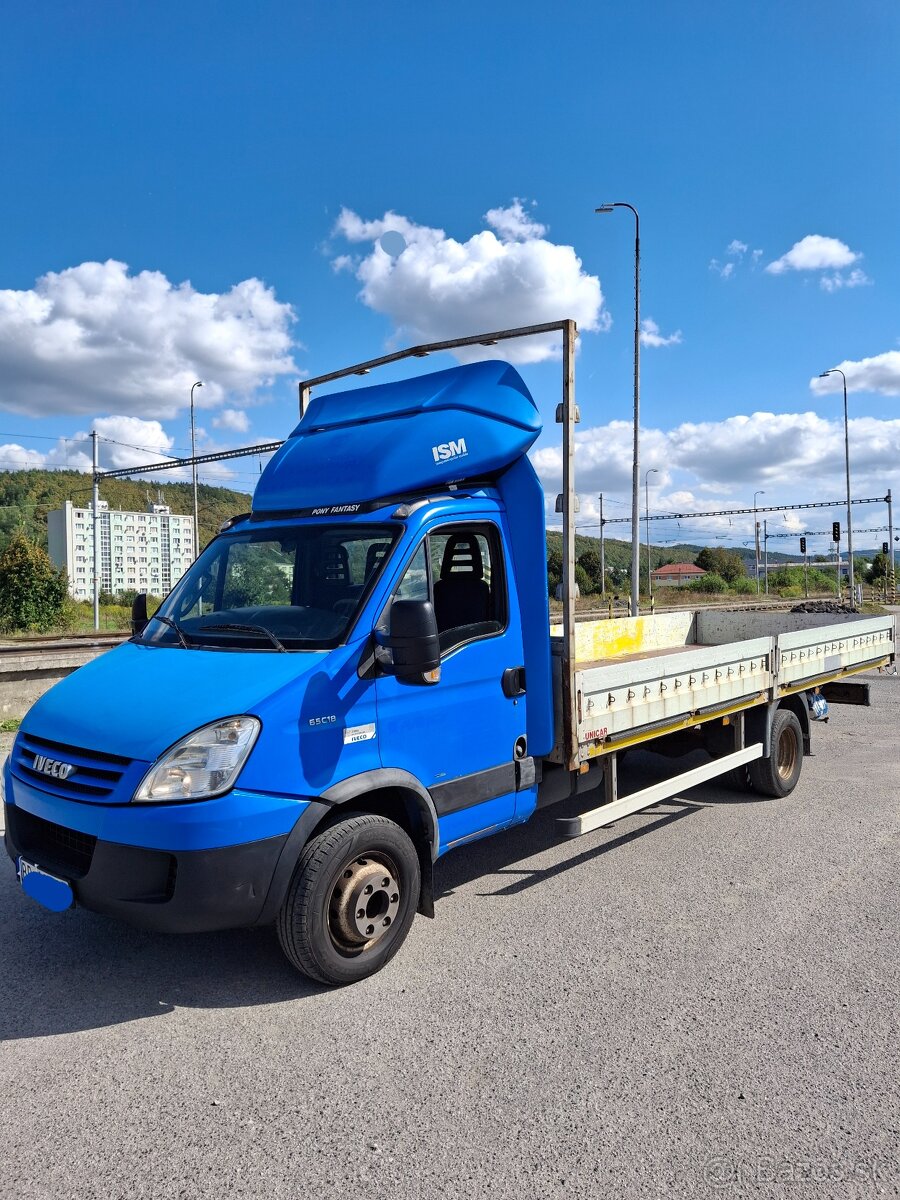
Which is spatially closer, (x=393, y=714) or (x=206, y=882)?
(x=206, y=882)

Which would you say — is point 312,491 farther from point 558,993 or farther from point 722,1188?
point 722,1188

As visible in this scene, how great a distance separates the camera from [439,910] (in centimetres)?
486

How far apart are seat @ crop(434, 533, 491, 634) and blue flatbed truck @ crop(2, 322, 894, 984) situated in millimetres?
14

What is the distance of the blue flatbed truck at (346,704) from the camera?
3453 mm

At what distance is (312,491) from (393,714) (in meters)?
1.44

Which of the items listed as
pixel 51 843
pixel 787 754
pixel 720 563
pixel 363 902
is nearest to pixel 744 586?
pixel 720 563

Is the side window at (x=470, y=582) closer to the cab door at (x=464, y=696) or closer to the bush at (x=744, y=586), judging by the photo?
the cab door at (x=464, y=696)

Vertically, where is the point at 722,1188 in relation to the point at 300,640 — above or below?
below

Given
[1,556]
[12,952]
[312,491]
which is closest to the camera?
[12,952]

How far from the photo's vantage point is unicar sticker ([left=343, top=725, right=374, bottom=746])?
3783mm

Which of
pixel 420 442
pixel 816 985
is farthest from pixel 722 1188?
pixel 420 442

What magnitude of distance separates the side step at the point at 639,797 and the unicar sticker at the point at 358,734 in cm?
151

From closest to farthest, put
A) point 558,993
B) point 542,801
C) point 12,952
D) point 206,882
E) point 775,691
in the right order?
point 206,882 < point 558,993 < point 12,952 < point 542,801 < point 775,691

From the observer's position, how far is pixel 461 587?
4.70 m
